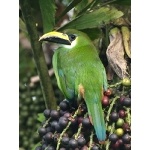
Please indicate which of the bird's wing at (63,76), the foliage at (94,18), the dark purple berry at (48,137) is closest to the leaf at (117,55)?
the foliage at (94,18)

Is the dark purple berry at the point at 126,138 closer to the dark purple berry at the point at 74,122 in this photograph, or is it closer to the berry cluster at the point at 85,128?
the berry cluster at the point at 85,128

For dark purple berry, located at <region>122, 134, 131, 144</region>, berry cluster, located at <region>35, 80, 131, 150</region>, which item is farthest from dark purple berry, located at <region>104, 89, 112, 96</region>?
dark purple berry, located at <region>122, 134, 131, 144</region>

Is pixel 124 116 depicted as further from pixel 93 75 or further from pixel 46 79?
pixel 46 79

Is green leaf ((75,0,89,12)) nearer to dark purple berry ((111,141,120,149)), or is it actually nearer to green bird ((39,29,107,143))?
green bird ((39,29,107,143))

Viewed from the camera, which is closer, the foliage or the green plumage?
the green plumage

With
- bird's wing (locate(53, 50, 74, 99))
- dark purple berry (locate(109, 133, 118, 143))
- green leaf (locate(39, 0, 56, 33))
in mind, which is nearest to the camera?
dark purple berry (locate(109, 133, 118, 143))

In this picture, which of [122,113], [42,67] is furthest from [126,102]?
[42,67]
